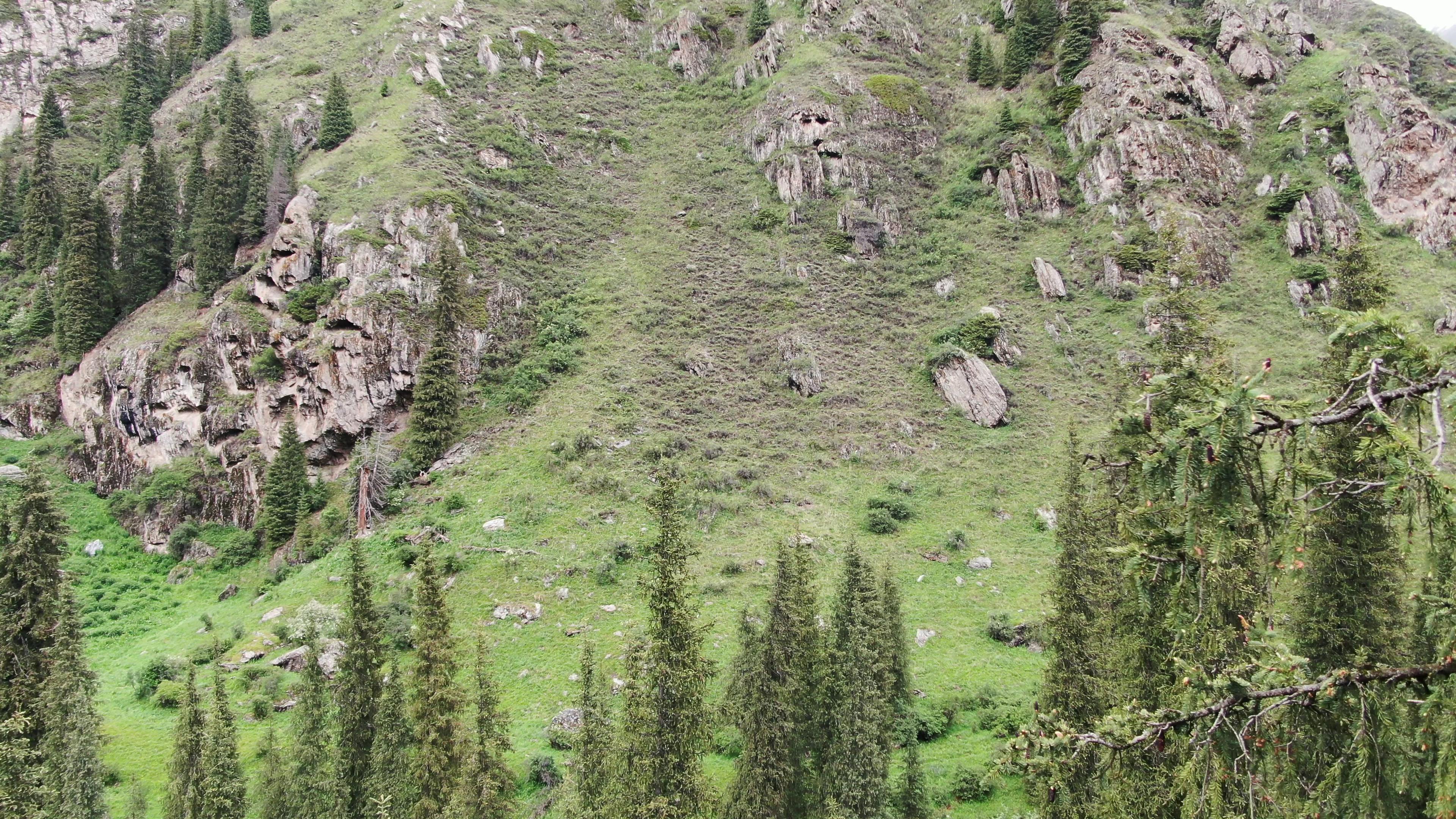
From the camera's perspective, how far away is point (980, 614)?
3453 cm

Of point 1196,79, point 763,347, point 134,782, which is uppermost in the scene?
point 1196,79

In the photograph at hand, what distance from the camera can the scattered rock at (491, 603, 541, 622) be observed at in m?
34.0

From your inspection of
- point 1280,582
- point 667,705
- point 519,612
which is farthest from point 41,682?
point 1280,582

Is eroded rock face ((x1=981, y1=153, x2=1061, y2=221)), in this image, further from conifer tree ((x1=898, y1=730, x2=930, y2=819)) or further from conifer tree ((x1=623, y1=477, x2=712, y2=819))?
conifer tree ((x1=623, y1=477, x2=712, y2=819))

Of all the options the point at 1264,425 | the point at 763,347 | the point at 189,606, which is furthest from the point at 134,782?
the point at 763,347

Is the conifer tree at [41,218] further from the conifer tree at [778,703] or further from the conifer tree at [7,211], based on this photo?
the conifer tree at [778,703]

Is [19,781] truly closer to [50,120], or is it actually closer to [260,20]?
[50,120]

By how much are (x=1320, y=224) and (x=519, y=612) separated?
73.6 metres

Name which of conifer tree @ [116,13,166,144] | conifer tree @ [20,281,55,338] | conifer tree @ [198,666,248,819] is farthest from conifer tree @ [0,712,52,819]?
conifer tree @ [116,13,166,144]

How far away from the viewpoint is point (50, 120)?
83312mm

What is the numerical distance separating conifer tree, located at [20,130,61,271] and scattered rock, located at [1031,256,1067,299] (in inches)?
Answer: 3672

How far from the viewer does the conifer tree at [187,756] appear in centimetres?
2050

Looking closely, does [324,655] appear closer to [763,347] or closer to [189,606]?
[189,606]

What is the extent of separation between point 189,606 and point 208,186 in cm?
4063
